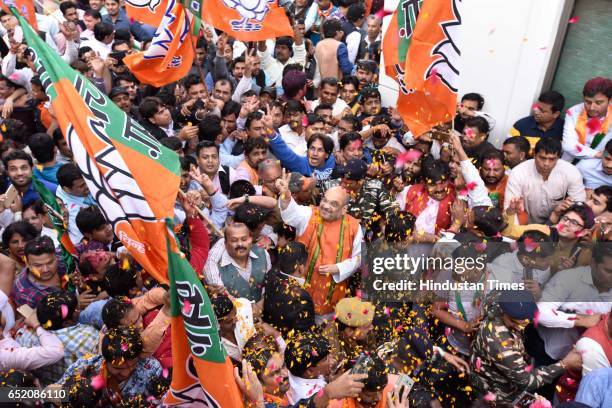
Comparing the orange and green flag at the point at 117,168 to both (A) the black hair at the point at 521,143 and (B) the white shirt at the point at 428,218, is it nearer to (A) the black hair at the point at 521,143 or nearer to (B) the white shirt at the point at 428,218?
(B) the white shirt at the point at 428,218

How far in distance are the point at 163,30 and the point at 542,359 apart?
4816 millimetres

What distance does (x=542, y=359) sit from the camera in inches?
185

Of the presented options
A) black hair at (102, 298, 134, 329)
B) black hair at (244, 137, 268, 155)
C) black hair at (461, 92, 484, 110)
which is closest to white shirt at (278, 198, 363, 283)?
black hair at (244, 137, 268, 155)

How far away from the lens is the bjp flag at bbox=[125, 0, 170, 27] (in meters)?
7.18

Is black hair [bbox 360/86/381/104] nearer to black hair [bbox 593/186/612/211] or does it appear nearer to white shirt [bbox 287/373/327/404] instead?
black hair [bbox 593/186/612/211]

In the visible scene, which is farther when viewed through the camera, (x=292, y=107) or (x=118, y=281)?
(x=292, y=107)

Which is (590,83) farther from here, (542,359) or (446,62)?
(542,359)

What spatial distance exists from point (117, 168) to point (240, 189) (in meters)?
1.96

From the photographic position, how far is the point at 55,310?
4035mm

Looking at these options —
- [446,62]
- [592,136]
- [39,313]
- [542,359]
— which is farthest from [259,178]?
[592,136]

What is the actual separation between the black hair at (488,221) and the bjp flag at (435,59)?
0.96 meters

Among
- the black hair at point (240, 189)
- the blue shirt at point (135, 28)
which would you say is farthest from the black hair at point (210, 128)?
the blue shirt at point (135, 28)

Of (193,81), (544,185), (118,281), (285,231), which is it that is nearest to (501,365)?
(285,231)

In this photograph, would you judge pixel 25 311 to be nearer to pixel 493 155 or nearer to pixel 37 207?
pixel 37 207
